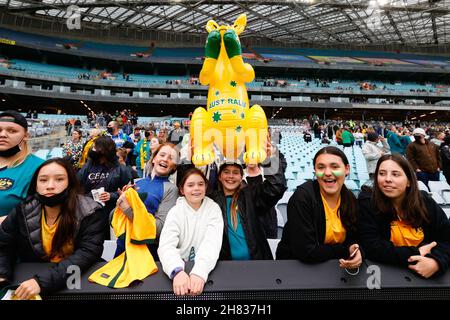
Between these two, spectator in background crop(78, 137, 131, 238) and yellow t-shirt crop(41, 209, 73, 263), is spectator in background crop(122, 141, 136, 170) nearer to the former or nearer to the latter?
spectator in background crop(78, 137, 131, 238)

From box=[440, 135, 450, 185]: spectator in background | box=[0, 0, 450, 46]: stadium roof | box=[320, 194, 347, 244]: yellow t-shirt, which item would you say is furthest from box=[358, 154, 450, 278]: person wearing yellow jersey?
box=[0, 0, 450, 46]: stadium roof

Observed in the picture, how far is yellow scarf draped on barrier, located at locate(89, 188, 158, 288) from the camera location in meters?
1.42

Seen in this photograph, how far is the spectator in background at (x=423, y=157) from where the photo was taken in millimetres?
4438

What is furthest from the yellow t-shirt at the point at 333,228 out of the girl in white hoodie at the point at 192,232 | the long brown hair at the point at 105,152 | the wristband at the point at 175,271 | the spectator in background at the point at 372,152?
the spectator in background at the point at 372,152

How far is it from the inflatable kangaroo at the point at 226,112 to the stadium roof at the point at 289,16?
23.3 meters

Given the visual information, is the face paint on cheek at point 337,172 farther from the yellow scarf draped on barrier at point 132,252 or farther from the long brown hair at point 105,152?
the long brown hair at point 105,152

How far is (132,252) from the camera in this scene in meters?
1.54

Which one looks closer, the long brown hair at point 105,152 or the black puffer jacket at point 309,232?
the black puffer jacket at point 309,232

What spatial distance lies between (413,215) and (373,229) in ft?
0.78

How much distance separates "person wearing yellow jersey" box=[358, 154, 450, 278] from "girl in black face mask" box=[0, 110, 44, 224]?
2.21 metres

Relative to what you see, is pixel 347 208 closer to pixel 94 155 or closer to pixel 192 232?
pixel 192 232

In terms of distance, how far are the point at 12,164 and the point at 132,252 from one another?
110cm

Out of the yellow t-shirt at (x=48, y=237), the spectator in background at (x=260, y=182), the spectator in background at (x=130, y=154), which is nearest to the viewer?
the yellow t-shirt at (x=48, y=237)

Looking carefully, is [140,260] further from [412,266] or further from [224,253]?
[412,266]
